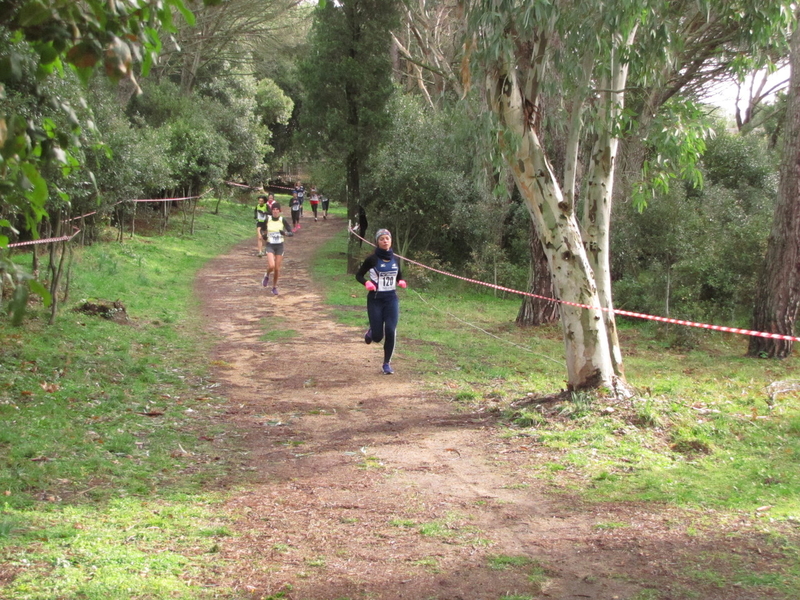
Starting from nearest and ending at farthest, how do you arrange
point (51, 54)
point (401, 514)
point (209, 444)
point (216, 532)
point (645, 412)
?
point (51, 54)
point (216, 532)
point (401, 514)
point (209, 444)
point (645, 412)

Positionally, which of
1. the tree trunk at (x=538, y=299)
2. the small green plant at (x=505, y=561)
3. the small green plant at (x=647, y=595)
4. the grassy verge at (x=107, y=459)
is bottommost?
the grassy verge at (x=107, y=459)

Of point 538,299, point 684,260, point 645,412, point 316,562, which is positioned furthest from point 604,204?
point 684,260

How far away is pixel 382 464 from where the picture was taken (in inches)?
265

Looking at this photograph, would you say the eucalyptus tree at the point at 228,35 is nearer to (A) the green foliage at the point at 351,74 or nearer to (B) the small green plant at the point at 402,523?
(A) the green foliage at the point at 351,74

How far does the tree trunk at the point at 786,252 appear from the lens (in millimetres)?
12641

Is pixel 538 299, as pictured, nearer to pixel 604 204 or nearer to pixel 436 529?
pixel 604 204

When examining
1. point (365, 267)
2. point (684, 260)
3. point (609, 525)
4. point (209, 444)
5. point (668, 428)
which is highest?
point (684, 260)

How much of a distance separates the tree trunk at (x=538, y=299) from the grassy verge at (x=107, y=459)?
21.7 ft

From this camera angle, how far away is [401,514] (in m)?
5.49

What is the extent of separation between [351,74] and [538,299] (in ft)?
27.9

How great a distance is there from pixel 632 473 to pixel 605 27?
180 inches

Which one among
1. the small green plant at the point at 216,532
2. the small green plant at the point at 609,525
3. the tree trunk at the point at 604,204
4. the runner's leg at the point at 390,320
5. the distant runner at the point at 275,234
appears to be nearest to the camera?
the small green plant at the point at 216,532

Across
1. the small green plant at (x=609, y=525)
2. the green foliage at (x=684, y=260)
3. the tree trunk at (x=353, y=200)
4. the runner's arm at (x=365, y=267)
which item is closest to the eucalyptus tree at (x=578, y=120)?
the runner's arm at (x=365, y=267)

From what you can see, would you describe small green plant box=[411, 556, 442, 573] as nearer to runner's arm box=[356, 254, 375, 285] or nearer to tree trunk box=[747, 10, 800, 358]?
runner's arm box=[356, 254, 375, 285]
